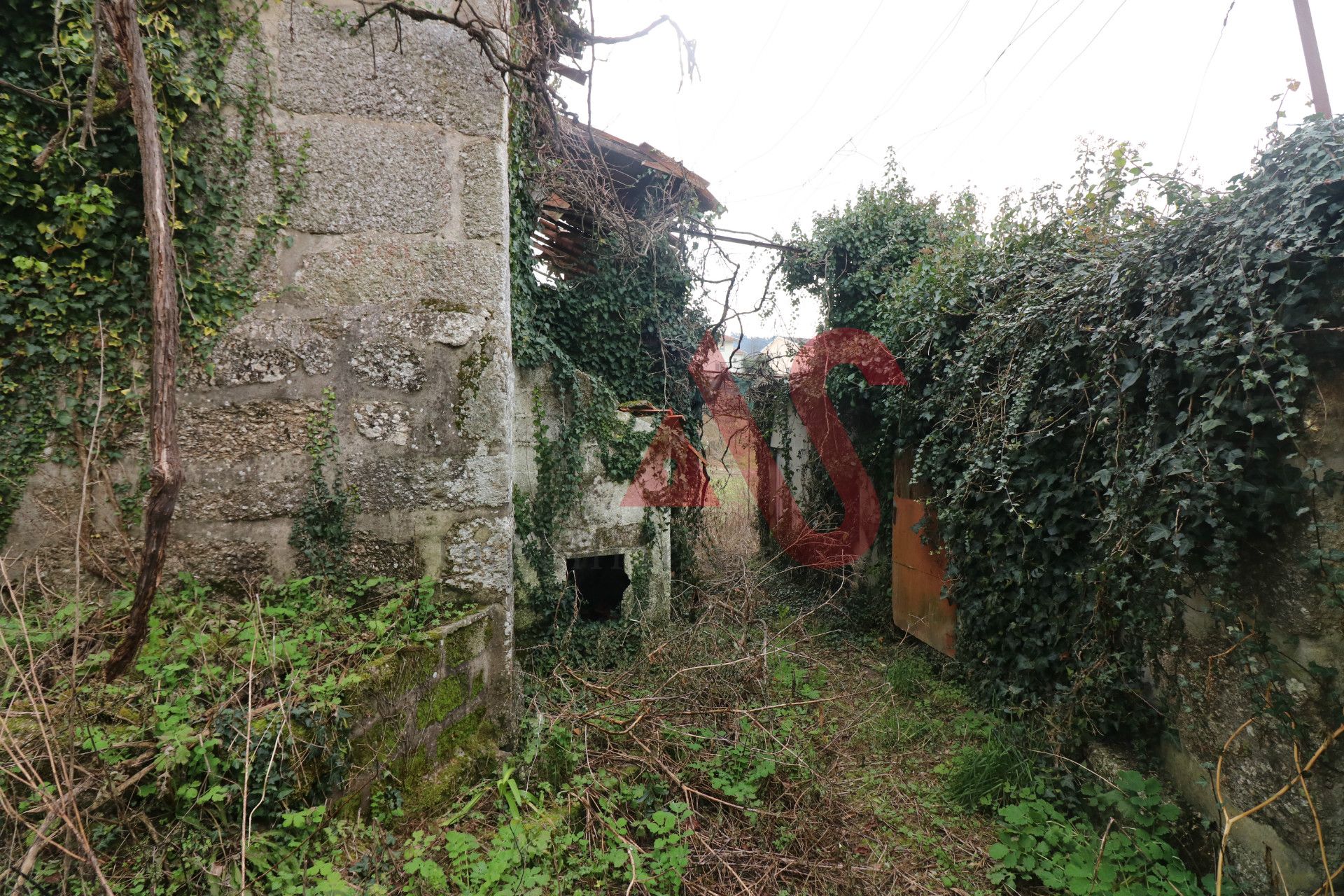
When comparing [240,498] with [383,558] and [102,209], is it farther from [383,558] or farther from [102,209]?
[102,209]

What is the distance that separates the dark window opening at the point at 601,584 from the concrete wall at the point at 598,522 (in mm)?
224

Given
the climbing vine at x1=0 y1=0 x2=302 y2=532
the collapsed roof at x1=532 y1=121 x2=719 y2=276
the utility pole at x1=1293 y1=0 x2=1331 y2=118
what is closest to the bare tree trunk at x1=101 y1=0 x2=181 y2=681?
the climbing vine at x1=0 y1=0 x2=302 y2=532

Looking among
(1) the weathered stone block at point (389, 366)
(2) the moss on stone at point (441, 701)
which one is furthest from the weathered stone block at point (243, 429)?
(2) the moss on stone at point (441, 701)

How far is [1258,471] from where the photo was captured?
7.20ft

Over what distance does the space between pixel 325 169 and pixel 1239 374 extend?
149 inches

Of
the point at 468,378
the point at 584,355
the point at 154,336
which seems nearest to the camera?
the point at 154,336

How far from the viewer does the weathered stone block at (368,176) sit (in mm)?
2289

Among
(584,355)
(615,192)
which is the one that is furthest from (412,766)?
(615,192)

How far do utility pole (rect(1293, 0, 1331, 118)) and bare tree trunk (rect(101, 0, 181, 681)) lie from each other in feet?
18.7

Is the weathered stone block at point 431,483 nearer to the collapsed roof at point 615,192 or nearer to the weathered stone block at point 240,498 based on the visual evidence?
the weathered stone block at point 240,498

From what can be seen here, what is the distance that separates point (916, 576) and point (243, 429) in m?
5.08

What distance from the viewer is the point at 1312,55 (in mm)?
3291

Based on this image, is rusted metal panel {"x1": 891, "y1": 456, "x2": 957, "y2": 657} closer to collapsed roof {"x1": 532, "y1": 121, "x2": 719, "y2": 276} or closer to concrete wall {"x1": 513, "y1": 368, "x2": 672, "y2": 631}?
concrete wall {"x1": 513, "y1": 368, "x2": 672, "y2": 631}

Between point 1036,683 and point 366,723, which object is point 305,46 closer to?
point 366,723
